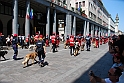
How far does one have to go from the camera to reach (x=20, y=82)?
6.28m

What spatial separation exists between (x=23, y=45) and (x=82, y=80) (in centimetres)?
1348

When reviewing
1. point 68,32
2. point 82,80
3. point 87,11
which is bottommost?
point 82,80

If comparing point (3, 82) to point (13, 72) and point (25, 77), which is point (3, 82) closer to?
point (25, 77)

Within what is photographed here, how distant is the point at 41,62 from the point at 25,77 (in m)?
2.15

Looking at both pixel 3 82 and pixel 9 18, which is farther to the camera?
pixel 9 18

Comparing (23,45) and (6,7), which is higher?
(6,7)

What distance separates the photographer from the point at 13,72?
7.74 m

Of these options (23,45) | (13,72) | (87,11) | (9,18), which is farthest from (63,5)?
(13,72)

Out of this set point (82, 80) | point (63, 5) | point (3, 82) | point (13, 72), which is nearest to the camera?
point (3, 82)

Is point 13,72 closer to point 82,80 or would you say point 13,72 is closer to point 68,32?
point 82,80

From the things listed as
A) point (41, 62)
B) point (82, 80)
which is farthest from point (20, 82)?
point (41, 62)

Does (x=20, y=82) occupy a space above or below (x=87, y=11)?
below

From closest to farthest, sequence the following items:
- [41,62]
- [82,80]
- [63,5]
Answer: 1. [82,80]
2. [41,62]
3. [63,5]

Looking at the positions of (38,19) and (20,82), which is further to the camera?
(38,19)
